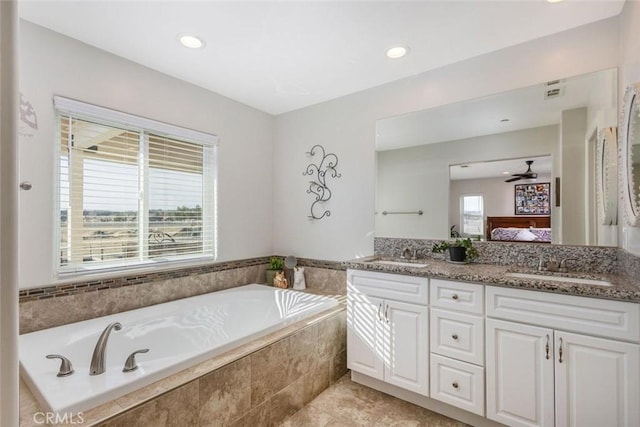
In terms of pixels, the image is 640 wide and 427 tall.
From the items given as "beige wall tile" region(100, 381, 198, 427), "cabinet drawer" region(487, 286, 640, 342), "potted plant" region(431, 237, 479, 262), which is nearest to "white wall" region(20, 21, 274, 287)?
"beige wall tile" region(100, 381, 198, 427)

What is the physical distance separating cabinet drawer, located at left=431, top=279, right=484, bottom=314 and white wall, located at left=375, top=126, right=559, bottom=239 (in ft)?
2.09

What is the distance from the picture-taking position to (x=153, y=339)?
7.07 ft

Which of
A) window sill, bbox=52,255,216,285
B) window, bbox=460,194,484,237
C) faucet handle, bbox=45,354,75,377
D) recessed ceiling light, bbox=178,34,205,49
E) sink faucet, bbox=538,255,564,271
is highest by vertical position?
recessed ceiling light, bbox=178,34,205,49

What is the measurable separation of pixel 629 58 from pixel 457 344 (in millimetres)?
1852

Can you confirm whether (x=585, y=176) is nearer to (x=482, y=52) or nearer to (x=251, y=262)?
(x=482, y=52)

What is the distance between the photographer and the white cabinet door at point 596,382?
143 cm

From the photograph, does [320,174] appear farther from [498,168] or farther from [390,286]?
[498,168]

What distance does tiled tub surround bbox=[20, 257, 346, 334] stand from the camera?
1.92 meters

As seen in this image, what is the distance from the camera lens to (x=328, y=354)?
235 cm

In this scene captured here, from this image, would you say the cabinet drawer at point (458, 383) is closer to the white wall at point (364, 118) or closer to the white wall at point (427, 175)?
the white wall at point (427, 175)

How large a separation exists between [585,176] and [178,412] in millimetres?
2665

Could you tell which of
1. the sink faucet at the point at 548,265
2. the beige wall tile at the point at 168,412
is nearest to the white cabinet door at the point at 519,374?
the sink faucet at the point at 548,265

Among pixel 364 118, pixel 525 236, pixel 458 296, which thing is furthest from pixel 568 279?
pixel 364 118

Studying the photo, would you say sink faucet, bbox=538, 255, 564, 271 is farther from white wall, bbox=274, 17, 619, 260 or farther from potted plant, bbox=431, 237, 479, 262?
white wall, bbox=274, 17, 619, 260
